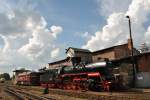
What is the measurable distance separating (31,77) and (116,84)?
96.0 ft

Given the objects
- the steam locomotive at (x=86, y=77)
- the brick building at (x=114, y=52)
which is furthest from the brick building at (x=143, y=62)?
the brick building at (x=114, y=52)

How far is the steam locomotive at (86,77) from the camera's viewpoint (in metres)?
30.4

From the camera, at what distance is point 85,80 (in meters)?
32.4

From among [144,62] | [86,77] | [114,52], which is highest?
[114,52]

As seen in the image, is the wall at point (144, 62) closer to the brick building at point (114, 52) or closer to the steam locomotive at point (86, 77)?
the steam locomotive at point (86, 77)

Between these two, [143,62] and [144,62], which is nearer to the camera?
[144,62]

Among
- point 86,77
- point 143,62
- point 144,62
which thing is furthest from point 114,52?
point 86,77

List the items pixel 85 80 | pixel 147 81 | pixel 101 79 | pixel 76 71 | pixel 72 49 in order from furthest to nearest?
pixel 72 49
pixel 147 81
pixel 76 71
pixel 85 80
pixel 101 79

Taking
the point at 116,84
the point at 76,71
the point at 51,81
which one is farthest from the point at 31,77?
the point at 116,84

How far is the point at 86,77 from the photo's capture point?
107 feet

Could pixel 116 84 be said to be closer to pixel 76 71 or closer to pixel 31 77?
pixel 76 71

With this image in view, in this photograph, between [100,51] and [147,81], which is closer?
[147,81]

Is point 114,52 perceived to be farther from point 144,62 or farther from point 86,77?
point 86,77

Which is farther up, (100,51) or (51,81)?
(100,51)
